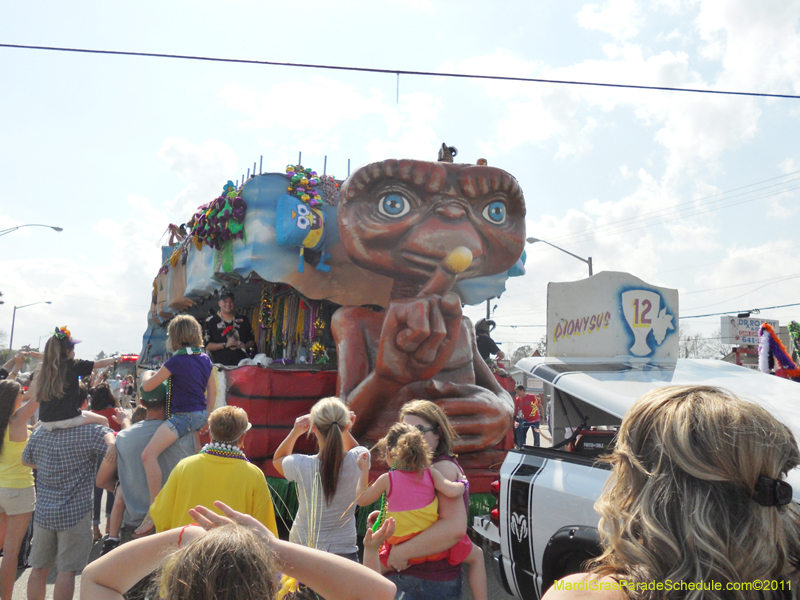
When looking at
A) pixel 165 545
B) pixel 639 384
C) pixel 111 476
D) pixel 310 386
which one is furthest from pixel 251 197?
pixel 165 545

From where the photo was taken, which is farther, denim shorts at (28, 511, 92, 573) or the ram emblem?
denim shorts at (28, 511, 92, 573)

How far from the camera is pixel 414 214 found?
17.2 feet

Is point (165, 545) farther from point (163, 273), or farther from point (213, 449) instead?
point (163, 273)

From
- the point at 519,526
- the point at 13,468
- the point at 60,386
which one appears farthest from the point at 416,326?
the point at 13,468

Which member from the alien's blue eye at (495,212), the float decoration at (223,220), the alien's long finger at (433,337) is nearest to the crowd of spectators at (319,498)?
the alien's long finger at (433,337)

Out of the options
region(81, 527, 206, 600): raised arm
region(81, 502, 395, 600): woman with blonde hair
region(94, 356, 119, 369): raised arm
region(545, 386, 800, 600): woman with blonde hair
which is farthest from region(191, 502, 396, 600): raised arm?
region(94, 356, 119, 369): raised arm

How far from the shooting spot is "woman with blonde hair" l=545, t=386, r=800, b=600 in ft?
3.51

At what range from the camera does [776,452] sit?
1.14 m

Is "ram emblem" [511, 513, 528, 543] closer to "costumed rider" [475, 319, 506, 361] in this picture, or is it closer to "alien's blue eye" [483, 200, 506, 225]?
"alien's blue eye" [483, 200, 506, 225]

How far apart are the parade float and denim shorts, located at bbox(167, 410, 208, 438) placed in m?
1.18

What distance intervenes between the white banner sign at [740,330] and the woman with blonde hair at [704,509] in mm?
25759

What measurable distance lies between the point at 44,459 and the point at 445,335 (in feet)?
9.72

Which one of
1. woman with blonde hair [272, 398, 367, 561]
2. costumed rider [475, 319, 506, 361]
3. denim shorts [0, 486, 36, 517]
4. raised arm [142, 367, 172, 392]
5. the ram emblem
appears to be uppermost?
costumed rider [475, 319, 506, 361]

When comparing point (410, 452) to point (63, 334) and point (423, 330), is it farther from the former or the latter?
point (63, 334)
